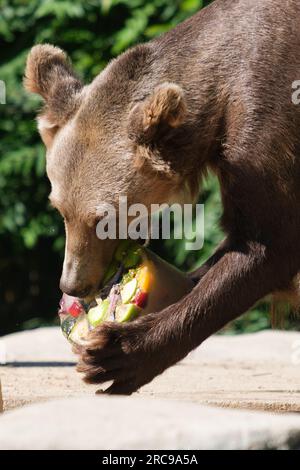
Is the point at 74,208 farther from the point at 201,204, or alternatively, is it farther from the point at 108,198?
the point at 201,204

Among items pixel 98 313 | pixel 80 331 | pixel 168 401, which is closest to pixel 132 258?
pixel 98 313

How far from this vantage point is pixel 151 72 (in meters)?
5.52

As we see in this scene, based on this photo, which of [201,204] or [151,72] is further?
[201,204]

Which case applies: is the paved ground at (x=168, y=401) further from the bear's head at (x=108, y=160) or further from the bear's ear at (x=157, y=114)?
the bear's ear at (x=157, y=114)

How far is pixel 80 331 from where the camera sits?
5578 millimetres

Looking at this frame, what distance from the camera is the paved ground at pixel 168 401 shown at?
11.3 feet

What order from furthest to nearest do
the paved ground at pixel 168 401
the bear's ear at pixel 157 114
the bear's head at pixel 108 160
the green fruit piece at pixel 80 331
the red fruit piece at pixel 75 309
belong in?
the red fruit piece at pixel 75 309
the green fruit piece at pixel 80 331
the bear's head at pixel 108 160
the bear's ear at pixel 157 114
the paved ground at pixel 168 401

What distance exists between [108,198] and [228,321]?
77cm

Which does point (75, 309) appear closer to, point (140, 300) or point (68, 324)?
point (68, 324)

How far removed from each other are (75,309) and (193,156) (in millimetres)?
910

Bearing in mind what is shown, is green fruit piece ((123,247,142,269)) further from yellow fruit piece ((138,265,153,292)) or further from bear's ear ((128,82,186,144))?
bear's ear ((128,82,186,144))

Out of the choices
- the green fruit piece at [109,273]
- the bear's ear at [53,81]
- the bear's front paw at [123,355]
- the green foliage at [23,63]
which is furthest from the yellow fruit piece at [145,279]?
the green foliage at [23,63]

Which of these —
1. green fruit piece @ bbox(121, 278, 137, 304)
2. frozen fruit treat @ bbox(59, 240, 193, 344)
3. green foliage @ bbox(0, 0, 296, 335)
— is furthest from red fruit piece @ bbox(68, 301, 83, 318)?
green foliage @ bbox(0, 0, 296, 335)

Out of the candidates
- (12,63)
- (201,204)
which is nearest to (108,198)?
(201,204)
